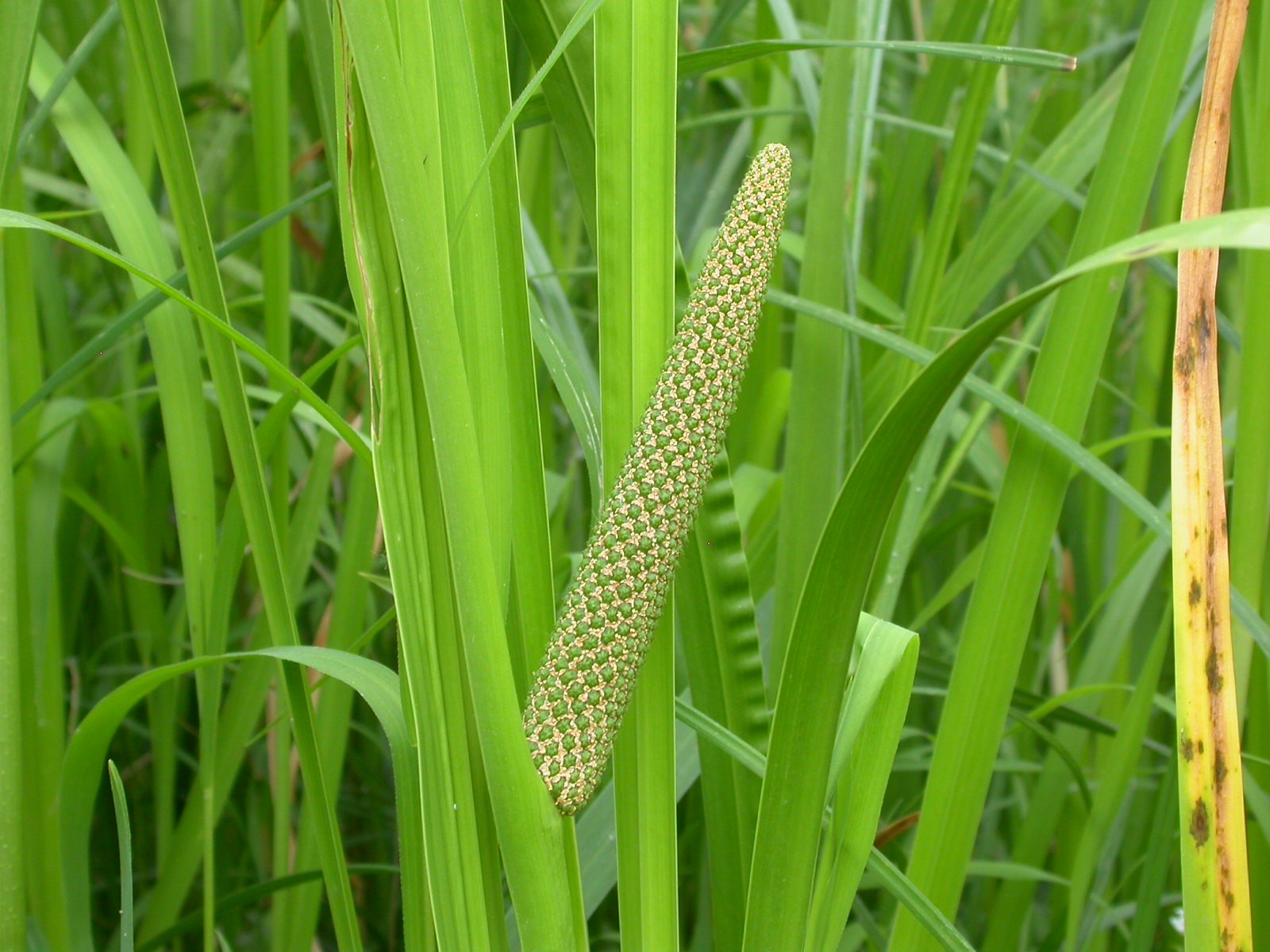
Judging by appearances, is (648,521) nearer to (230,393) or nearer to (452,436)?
(452,436)

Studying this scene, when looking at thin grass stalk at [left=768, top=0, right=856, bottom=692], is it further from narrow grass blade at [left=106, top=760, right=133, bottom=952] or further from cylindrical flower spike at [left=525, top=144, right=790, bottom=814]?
narrow grass blade at [left=106, top=760, right=133, bottom=952]

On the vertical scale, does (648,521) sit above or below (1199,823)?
above

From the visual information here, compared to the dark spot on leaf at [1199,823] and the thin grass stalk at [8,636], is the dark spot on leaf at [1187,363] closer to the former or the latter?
the dark spot on leaf at [1199,823]

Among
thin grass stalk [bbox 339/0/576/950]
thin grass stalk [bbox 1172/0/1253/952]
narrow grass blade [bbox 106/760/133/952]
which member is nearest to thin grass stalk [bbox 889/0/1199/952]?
thin grass stalk [bbox 1172/0/1253/952]

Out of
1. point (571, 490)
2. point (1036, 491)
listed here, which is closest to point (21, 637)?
point (571, 490)

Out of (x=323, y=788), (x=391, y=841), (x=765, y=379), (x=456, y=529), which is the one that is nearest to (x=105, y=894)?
(x=391, y=841)

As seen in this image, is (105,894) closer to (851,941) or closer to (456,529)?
(851,941)
